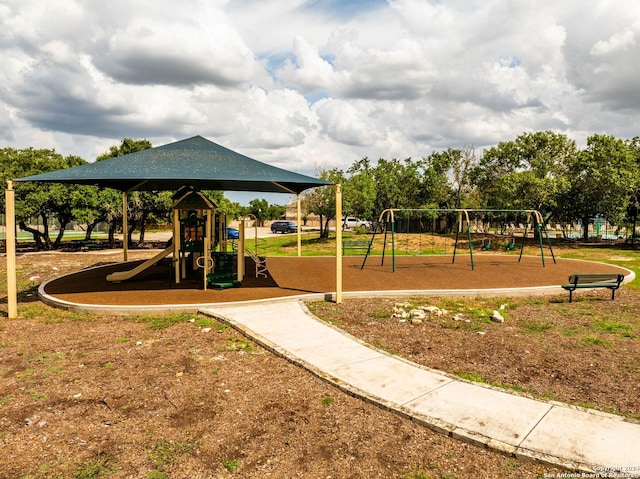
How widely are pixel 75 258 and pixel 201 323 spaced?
16.6 m

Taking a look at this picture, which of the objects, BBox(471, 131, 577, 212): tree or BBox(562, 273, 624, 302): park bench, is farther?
BBox(471, 131, 577, 212): tree

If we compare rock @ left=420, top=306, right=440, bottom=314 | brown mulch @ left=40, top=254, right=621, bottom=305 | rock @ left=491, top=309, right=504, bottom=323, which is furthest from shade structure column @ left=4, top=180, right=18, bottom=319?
rock @ left=491, top=309, right=504, bottom=323

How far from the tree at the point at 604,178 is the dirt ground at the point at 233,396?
23668mm

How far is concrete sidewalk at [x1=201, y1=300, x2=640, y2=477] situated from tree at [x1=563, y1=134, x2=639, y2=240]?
28.3 metres

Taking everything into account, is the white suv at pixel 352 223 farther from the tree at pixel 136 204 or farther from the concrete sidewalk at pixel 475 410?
the concrete sidewalk at pixel 475 410

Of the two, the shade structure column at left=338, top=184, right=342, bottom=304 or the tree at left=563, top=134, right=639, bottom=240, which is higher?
the tree at left=563, top=134, right=639, bottom=240

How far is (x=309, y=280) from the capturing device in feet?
46.9

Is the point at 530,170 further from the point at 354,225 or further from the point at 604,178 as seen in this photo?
the point at 354,225

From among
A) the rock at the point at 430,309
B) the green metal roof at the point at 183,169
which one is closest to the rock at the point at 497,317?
the rock at the point at 430,309

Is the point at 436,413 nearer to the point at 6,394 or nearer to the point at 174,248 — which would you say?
the point at 6,394

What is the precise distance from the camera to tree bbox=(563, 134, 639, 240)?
2809cm

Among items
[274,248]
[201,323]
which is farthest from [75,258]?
[201,323]

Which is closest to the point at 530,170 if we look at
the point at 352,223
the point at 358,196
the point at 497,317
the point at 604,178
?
the point at 604,178

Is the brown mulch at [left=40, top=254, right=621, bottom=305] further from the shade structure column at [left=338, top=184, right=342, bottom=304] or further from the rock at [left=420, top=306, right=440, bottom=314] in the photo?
the rock at [left=420, top=306, right=440, bottom=314]
